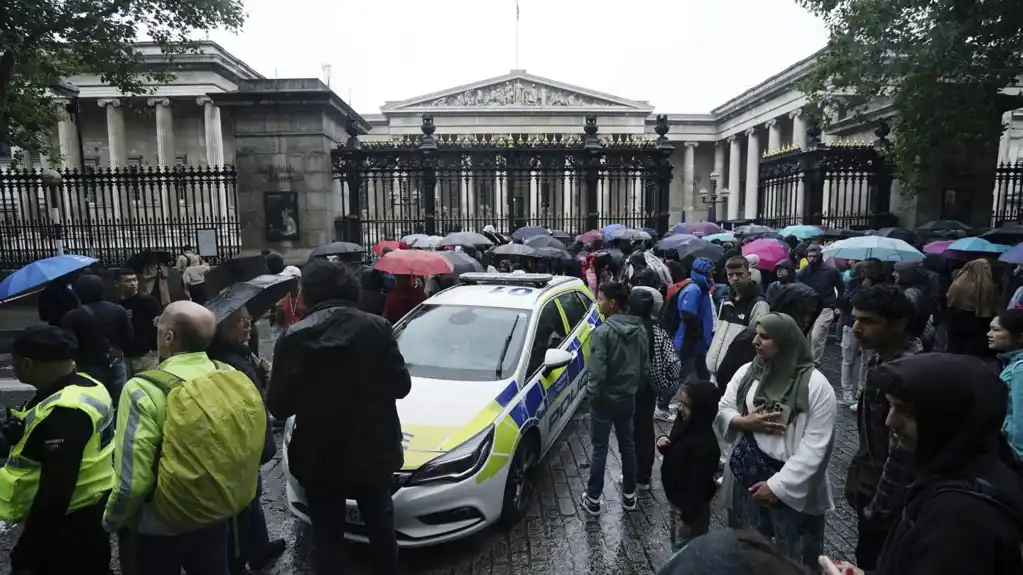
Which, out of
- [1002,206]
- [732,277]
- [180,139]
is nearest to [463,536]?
[732,277]

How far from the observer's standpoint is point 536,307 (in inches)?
211

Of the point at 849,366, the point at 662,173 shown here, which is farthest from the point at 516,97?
the point at 849,366

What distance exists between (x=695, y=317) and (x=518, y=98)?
141 feet

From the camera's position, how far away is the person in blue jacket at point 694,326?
21.1 feet

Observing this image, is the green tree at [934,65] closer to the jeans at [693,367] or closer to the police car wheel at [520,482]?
the jeans at [693,367]

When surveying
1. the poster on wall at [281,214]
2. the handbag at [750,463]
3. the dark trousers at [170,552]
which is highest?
the poster on wall at [281,214]

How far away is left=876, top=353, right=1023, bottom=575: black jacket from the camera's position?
1549mm

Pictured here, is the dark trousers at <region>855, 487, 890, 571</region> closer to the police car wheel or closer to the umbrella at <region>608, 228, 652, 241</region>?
the police car wheel

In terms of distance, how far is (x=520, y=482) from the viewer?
4.51 m

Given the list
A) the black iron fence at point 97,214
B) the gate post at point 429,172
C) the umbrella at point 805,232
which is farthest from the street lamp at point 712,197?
the black iron fence at point 97,214

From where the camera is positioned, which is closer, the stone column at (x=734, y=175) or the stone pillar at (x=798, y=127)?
the stone pillar at (x=798, y=127)

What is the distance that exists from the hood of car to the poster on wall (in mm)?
9549

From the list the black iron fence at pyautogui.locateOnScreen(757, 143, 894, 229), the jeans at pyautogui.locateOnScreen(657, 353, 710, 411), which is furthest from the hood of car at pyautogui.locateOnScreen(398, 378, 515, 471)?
the black iron fence at pyautogui.locateOnScreen(757, 143, 894, 229)

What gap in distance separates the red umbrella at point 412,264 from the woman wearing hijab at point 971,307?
200 inches
